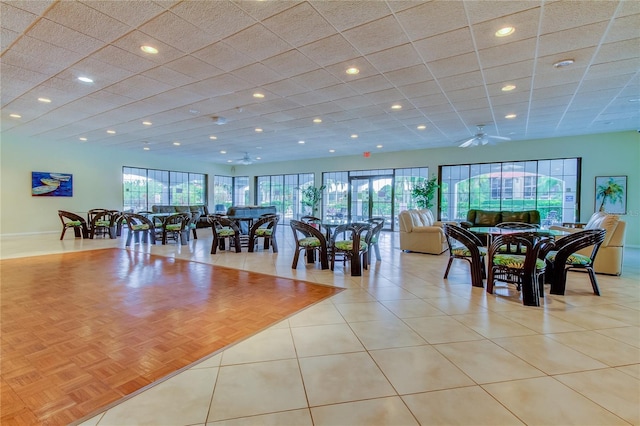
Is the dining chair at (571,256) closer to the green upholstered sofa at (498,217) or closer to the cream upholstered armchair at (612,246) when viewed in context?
the cream upholstered armchair at (612,246)

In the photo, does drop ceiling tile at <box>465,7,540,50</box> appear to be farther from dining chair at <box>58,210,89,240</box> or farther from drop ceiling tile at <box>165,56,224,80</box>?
dining chair at <box>58,210,89,240</box>

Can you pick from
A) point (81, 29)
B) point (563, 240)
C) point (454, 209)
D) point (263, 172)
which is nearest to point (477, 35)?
point (563, 240)

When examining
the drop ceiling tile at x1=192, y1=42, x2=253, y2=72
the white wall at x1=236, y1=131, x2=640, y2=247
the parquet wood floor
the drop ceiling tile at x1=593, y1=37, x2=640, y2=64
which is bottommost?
the parquet wood floor

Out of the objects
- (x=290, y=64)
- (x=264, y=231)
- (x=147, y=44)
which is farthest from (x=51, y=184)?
(x=290, y=64)

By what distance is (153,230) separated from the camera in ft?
27.0

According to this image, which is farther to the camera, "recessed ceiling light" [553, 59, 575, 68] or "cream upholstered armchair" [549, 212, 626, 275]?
"cream upholstered armchair" [549, 212, 626, 275]

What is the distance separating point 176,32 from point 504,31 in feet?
11.5

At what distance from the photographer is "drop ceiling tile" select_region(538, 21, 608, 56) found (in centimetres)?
321

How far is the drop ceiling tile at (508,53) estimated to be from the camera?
3527 mm

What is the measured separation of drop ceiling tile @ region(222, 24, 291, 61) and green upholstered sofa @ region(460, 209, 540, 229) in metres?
6.38

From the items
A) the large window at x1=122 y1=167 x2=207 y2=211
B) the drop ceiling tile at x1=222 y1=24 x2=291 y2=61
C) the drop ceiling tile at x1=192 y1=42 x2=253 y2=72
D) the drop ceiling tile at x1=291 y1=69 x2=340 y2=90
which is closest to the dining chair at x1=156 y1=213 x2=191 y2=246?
the large window at x1=122 y1=167 x2=207 y2=211

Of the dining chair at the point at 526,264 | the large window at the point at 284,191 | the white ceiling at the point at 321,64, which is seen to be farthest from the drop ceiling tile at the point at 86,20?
the large window at the point at 284,191

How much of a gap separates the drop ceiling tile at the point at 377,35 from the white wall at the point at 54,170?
10.6m

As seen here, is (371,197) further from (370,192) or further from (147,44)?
(147,44)
